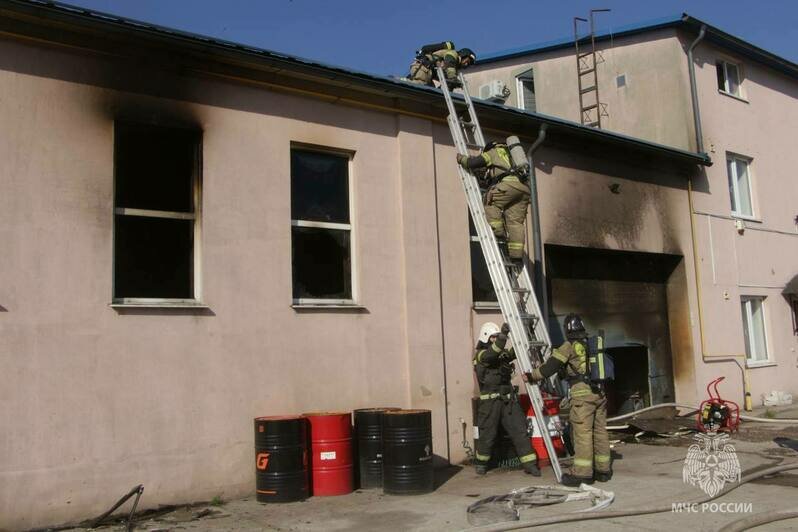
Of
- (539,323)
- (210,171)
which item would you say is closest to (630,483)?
(539,323)

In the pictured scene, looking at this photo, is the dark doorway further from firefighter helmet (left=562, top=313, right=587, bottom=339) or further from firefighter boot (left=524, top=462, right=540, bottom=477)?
firefighter helmet (left=562, top=313, right=587, bottom=339)

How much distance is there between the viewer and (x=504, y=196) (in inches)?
356

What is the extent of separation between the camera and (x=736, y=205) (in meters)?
15.0

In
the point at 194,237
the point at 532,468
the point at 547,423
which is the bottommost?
the point at 532,468

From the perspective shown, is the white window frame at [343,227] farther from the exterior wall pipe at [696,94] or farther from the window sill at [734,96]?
the window sill at [734,96]

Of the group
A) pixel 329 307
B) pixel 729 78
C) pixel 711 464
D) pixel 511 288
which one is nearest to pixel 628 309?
pixel 711 464

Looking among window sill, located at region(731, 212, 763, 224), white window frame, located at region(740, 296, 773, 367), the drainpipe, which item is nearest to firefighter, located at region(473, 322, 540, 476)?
the drainpipe

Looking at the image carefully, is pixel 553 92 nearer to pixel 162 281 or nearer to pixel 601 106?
pixel 601 106

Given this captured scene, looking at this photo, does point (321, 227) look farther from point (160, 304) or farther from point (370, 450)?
point (370, 450)

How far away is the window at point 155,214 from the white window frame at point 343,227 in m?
1.19

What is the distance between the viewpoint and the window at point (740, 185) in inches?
592

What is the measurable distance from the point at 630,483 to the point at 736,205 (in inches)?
364

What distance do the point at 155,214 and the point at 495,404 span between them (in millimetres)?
4218

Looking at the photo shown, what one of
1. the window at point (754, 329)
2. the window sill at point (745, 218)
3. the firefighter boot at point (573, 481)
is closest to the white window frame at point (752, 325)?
the window at point (754, 329)
